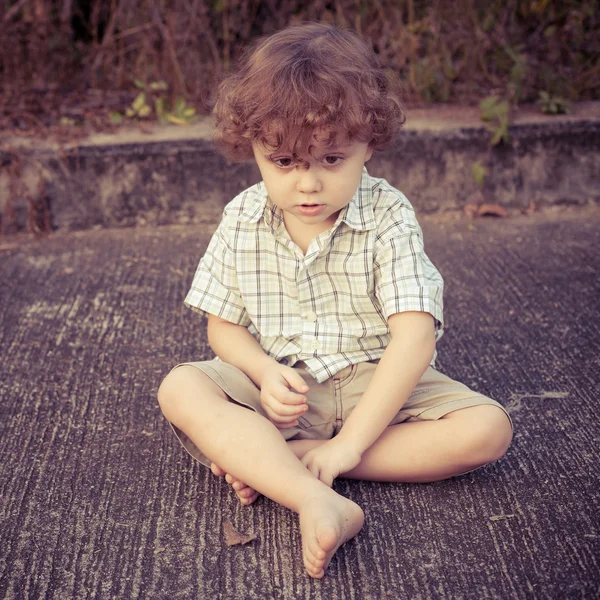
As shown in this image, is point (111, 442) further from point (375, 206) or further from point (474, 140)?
point (474, 140)

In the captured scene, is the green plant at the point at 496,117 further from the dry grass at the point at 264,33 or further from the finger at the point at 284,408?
the finger at the point at 284,408

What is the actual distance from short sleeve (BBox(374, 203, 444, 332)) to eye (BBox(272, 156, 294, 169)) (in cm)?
26

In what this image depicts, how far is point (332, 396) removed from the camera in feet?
5.75

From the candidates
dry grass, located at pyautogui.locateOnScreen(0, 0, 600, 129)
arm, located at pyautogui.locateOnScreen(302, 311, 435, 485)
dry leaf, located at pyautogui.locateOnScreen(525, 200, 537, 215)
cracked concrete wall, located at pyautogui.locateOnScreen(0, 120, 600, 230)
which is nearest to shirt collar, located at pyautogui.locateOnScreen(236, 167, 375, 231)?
arm, located at pyautogui.locateOnScreen(302, 311, 435, 485)

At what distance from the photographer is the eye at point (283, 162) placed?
5.18ft

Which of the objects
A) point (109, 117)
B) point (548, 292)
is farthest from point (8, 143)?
point (548, 292)

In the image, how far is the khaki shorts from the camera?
1.68 meters

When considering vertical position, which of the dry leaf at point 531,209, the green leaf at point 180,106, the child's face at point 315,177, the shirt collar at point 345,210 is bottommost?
the dry leaf at point 531,209

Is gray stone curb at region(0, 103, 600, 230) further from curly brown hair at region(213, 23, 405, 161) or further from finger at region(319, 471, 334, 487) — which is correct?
finger at region(319, 471, 334, 487)

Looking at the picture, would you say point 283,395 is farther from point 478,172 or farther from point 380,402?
point 478,172

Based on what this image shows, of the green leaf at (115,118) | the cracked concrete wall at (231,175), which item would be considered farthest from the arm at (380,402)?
the green leaf at (115,118)

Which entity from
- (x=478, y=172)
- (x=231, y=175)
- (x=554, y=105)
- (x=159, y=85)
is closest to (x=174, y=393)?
(x=231, y=175)

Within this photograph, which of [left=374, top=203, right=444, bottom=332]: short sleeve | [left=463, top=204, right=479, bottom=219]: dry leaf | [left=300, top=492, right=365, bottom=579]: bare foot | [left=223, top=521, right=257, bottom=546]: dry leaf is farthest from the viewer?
[left=463, top=204, right=479, bottom=219]: dry leaf

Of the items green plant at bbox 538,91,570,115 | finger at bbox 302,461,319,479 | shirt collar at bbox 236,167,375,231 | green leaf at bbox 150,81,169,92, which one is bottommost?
finger at bbox 302,461,319,479
